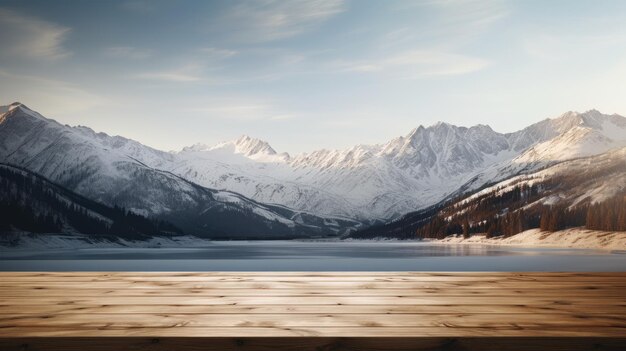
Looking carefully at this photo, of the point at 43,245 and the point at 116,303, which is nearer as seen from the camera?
the point at 116,303

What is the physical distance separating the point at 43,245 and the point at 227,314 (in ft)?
625

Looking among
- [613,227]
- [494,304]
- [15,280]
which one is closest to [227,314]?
[494,304]

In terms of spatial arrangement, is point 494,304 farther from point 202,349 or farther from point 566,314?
point 202,349

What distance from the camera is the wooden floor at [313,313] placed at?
564 cm

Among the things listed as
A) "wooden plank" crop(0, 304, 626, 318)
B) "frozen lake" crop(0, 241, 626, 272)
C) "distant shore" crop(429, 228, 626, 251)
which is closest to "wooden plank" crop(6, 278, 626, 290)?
"wooden plank" crop(0, 304, 626, 318)

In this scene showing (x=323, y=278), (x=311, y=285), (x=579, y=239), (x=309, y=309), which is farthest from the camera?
(x=579, y=239)

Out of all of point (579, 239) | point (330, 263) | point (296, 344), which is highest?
point (296, 344)

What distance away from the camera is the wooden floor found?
5.64 m

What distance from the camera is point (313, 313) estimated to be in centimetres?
681

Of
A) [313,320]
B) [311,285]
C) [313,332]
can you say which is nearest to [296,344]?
[313,332]

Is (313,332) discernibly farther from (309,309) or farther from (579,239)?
(579,239)

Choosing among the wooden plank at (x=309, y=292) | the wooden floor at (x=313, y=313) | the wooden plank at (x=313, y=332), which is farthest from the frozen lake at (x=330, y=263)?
the wooden plank at (x=313, y=332)

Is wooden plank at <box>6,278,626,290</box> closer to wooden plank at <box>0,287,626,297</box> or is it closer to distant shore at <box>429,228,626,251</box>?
wooden plank at <box>0,287,626,297</box>

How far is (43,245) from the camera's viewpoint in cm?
17862
